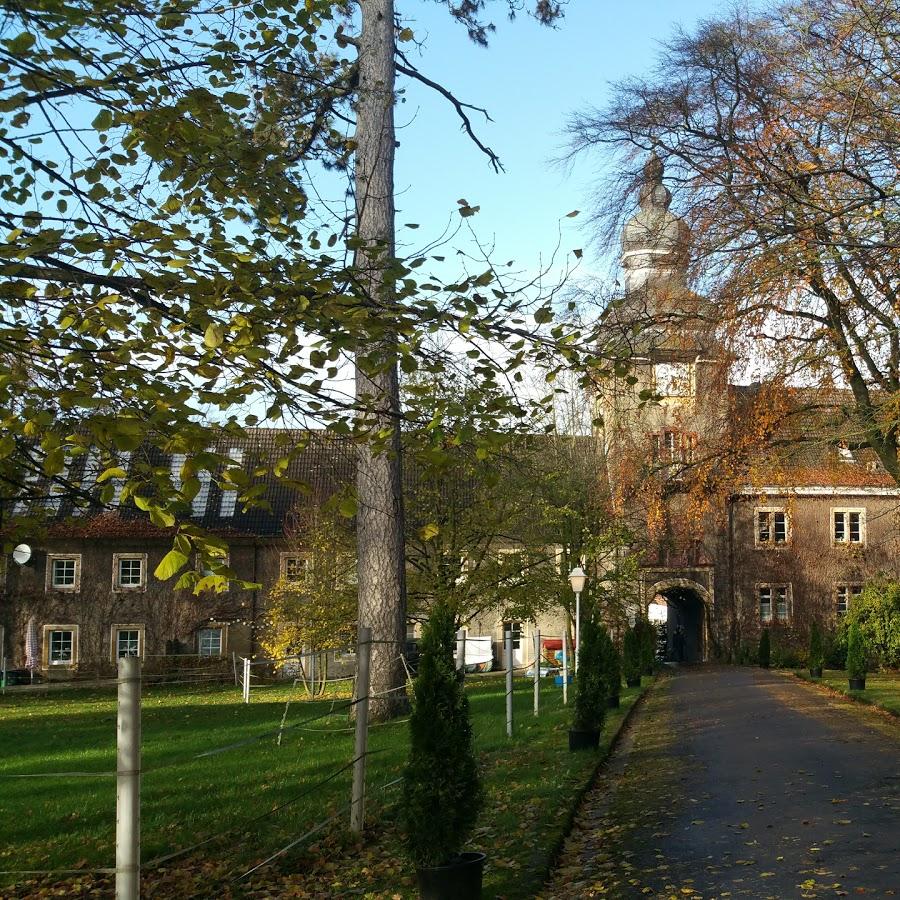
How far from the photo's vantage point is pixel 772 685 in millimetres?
28578

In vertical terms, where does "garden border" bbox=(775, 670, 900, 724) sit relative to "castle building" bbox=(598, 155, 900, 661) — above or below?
below

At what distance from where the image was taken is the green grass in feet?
68.1

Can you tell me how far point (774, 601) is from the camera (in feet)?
164

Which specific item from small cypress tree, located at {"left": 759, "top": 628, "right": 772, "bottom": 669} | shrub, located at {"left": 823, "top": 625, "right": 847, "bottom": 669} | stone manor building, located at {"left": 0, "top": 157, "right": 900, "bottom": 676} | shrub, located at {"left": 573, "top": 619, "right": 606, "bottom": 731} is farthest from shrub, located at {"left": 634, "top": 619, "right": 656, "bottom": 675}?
shrub, located at {"left": 573, "top": 619, "right": 606, "bottom": 731}

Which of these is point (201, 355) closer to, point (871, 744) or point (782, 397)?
point (871, 744)

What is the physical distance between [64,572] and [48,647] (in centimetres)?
286

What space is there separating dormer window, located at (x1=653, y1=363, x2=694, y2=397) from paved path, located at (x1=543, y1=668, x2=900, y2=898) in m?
5.09

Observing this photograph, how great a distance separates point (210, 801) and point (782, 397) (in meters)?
11.0

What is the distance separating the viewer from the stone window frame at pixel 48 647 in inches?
1646

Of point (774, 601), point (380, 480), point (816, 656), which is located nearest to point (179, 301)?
point (380, 480)

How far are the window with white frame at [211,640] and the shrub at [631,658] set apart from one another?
1704cm

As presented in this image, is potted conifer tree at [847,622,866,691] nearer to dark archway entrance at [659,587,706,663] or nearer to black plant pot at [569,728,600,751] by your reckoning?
black plant pot at [569,728,600,751]

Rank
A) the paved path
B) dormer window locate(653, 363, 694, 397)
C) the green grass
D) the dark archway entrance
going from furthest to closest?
1. the dark archway entrance
2. the green grass
3. dormer window locate(653, 363, 694, 397)
4. the paved path

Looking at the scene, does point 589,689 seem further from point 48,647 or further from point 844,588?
point 844,588
